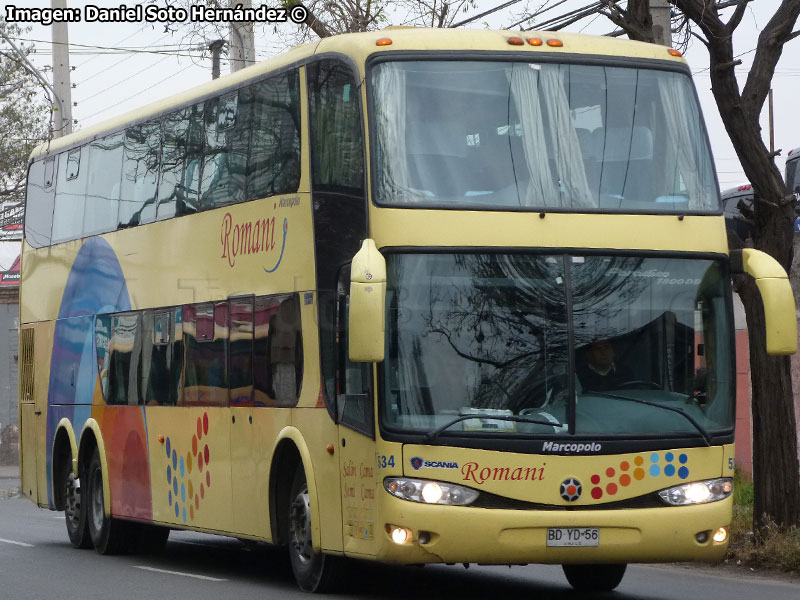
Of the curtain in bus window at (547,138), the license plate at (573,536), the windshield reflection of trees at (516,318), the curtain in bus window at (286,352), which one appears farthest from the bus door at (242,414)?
the license plate at (573,536)

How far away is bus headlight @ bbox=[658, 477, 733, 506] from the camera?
10.8 m

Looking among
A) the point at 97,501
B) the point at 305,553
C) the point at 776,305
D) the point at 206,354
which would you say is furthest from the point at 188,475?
the point at 776,305

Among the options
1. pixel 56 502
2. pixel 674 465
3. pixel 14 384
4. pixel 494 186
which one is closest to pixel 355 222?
pixel 494 186

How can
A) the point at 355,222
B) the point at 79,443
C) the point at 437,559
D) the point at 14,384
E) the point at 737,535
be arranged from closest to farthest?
the point at 437,559 → the point at 355,222 → the point at 737,535 → the point at 79,443 → the point at 14,384

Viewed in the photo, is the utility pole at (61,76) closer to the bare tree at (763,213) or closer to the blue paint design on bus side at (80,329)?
the blue paint design on bus side at (80,329)

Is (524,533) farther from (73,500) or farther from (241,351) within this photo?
(73,500)

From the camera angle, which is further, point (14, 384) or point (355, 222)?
point (14, 384)

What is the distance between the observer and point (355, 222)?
36.8 feet

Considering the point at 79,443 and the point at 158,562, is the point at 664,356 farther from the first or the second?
the point at 79,443

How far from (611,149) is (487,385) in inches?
79.7

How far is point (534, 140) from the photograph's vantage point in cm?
1127

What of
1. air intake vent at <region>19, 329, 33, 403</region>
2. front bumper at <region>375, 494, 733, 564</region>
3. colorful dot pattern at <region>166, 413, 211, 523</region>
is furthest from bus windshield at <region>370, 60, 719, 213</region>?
air intake vent at <region>19, 329, 33, 403</region>

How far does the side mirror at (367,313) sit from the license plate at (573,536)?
1.70 m

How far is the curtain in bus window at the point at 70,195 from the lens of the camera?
17.9 m
